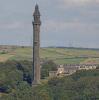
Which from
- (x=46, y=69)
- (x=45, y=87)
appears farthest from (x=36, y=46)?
(x=46, y=69)

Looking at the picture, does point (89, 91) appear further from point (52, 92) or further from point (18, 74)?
point (18, 74)

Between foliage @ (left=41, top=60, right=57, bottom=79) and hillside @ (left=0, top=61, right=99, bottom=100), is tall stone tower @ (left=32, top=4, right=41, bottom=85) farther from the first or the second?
foliage @ (left=41, top=60, right=57, bottom=79)

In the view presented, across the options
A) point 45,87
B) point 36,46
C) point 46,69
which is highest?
point 36,46

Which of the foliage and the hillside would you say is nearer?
the hillside

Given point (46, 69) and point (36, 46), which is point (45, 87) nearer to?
point (36, 46)

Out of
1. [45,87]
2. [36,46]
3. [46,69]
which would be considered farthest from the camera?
[46,69]

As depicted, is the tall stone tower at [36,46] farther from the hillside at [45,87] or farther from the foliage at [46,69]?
the foliage at [46,69]

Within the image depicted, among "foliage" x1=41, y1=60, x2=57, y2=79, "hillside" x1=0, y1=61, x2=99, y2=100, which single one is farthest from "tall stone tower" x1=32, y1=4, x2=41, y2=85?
"foliage" x1=41, y1=60, x2=57, y2=79

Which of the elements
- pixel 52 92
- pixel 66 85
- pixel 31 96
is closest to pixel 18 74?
pixel 66 85

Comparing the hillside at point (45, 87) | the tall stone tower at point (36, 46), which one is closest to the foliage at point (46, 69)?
the hillside at point (45, 87)

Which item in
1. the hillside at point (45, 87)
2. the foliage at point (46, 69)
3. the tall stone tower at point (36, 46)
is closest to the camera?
the hillside at point (45, 87)

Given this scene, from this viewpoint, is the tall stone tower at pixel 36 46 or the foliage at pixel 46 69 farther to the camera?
the foliage at pixel 46 69
